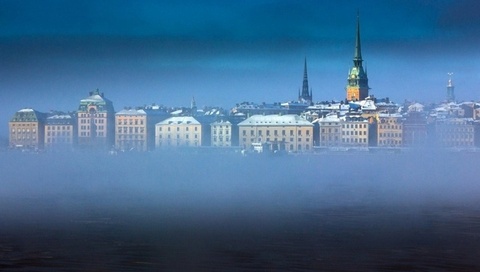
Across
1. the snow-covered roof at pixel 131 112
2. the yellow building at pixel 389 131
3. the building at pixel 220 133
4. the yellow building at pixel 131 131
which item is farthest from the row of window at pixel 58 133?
the yellow building at pixel 389 131

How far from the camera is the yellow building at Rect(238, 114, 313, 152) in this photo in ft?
177

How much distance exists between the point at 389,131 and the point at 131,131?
1456 centimetres

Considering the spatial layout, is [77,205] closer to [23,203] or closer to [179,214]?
[23,203]

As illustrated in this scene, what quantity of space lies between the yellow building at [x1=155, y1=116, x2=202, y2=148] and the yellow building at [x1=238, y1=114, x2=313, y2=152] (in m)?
2.49

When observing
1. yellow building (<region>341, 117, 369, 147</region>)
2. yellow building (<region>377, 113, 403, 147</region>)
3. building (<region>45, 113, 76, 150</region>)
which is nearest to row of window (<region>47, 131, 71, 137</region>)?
building (<region>45, 113, 76, 150</region>)

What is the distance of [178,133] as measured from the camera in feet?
180

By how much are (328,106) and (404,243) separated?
2150 inches

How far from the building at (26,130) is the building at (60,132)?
53 centimetres

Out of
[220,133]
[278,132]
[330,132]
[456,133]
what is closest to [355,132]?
[330,132]

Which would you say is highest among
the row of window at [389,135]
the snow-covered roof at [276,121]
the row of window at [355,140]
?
the snow-covered roof at [276,121]

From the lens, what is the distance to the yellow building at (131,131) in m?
55.8

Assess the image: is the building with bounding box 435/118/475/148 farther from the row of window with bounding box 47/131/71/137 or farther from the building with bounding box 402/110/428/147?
the row of window with bounding box 47/131/71/137

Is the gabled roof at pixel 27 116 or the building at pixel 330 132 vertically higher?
the gabled roof at pixel 27 116

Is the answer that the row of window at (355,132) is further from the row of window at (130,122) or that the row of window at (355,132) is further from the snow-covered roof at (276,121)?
the row of window at (130,122)
